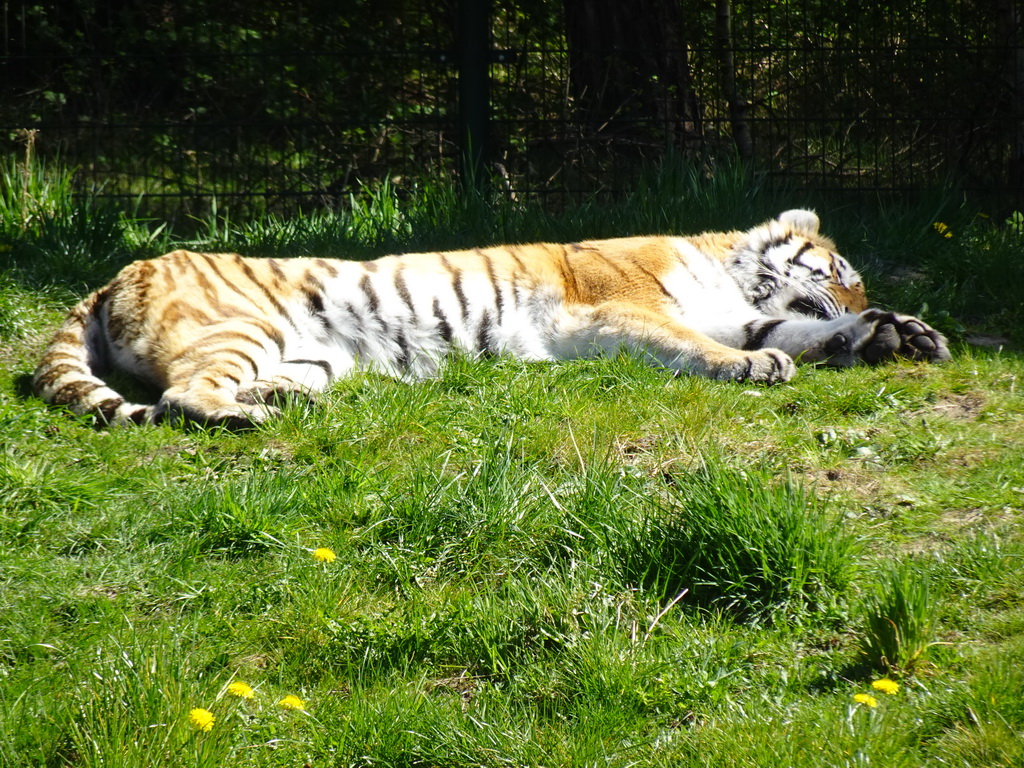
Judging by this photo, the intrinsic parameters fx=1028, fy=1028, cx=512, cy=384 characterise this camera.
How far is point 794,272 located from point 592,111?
2.24 meters

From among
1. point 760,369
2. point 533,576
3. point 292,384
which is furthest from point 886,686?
point 292,384

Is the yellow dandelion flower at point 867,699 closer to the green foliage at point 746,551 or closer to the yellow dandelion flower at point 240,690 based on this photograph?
the green foliage at point 746,551

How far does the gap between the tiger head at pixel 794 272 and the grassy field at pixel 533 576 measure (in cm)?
87

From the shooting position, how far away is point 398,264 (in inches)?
190

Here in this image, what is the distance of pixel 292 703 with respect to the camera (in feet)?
6.89

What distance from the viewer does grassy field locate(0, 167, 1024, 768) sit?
78.3 inches

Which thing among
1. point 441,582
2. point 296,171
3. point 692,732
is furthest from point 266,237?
point 692,732

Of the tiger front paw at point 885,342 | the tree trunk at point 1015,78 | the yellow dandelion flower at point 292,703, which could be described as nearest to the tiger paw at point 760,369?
the tiger front paw at point 885,342

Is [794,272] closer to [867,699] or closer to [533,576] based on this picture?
[533,576]

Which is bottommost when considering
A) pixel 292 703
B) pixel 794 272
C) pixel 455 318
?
pixel 292 703

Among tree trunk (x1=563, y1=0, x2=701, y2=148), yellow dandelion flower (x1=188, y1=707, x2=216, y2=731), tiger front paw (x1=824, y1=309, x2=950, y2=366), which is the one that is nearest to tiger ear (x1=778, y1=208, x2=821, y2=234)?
tiger front paw (x1=824, y1=309, x2=950, y2=366)

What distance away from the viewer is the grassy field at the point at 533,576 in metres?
1.99

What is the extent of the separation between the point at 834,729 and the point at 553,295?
3.06 metres

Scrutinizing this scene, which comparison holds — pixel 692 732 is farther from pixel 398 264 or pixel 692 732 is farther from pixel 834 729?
pixel 398 264
